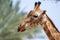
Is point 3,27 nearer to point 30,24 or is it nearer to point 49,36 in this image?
point 30,24

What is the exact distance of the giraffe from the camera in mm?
1137

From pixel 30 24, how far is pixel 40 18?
98mm

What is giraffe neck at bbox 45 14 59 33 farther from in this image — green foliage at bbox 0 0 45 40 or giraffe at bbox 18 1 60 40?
green foliage at bbox 0 0 45 40

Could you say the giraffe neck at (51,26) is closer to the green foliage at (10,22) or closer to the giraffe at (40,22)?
the giraffe at (40,22)

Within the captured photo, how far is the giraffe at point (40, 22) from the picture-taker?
1.14 meters

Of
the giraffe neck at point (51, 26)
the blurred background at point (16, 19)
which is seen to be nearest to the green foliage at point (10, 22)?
the blurred background at point (16, 19)

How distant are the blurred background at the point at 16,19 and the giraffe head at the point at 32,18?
0.03 metres

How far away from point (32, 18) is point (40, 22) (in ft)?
0.25

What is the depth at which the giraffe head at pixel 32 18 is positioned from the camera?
113cm

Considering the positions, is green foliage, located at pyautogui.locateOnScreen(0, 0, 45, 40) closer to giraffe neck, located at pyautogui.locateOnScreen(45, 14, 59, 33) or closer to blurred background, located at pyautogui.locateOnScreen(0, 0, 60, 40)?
blurred background, located at pyautogui.locateOnScreen(0, 0, 60, 40)

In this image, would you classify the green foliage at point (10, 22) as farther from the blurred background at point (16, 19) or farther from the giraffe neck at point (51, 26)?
the giraffe neck at point (51, 26)

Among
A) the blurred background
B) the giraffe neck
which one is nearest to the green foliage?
the blurred background

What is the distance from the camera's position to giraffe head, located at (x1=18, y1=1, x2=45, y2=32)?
1.13 metres

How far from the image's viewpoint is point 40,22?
1163mm
